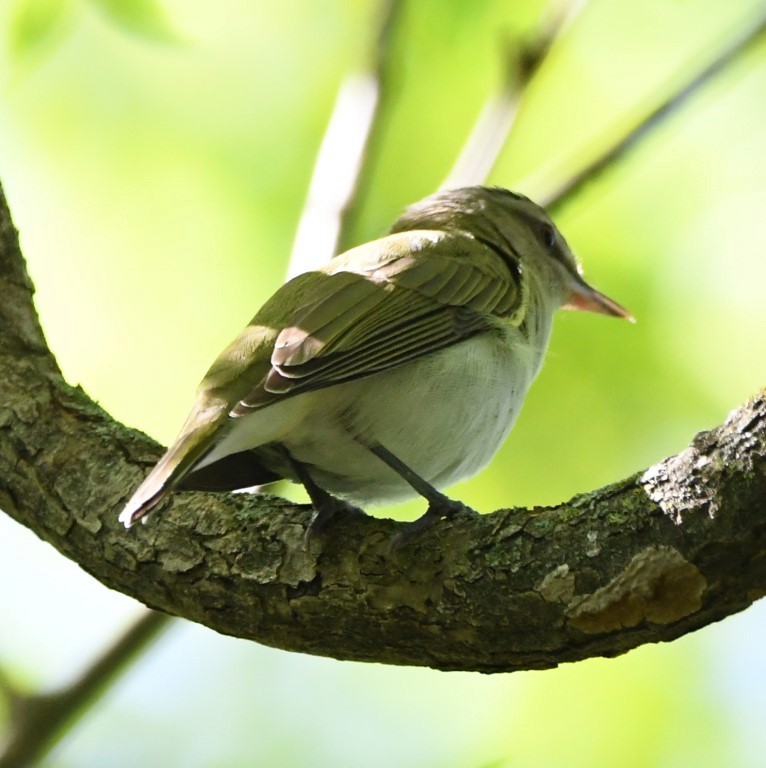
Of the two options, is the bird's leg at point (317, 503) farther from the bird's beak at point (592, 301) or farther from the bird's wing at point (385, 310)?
the bird's beak at point (592, 301)

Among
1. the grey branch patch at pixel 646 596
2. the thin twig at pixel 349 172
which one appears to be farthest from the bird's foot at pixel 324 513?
the thin twig at pixel 349 172

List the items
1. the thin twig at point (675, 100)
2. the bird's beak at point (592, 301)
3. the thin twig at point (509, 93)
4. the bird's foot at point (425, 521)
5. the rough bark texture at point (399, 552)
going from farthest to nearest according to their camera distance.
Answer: the bird's beak at point (592, 301)
the thin twig at point (509, 93)
the thin twig at point (675, 100)
the bird's foot at point (425, 521)
the rough bark texture at point (399, 552)

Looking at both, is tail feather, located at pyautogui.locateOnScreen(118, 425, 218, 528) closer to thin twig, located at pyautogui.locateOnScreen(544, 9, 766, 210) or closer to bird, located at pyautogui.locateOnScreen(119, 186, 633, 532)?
bird, located at pyautogui.locateOnScreen(119, 186, 633, 532)

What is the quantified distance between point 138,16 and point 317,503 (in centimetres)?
180

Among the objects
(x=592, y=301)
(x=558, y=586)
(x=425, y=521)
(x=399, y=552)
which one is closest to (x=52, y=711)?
(x=399, y=552)

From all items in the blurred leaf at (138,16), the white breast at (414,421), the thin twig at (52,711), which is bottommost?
the thin twig at (52,711)

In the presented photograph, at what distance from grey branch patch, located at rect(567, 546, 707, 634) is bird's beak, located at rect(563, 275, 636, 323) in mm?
3235

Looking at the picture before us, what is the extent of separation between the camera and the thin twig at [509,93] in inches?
172

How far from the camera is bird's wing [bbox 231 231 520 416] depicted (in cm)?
353

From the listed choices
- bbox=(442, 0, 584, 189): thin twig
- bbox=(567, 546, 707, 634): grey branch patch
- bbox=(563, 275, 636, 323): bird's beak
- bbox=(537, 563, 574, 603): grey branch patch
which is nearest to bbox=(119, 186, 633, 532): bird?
bbox=(442, 0, 584, 189): thin twig

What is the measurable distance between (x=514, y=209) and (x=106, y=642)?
10.4ft

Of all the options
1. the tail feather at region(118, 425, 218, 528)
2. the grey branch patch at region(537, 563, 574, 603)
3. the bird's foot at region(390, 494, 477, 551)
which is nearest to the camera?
the grey branch patch at region(537, 563, 574, 603)

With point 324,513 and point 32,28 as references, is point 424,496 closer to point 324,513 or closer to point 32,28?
point 324,513

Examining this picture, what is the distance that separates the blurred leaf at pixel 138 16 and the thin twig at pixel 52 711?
201cm
